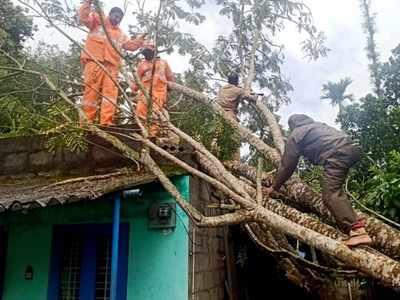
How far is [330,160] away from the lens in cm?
437

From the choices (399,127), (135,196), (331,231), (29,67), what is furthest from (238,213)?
(399,127)

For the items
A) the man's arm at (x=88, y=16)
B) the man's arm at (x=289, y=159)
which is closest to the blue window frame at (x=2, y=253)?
the man's arm at (x=88, y=16)

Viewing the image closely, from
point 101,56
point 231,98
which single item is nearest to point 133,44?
point 101,56

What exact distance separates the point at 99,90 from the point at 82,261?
9.26 feet

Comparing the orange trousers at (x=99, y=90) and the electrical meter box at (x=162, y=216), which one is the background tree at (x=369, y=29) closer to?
the orange trousers at (x=99, y=90)

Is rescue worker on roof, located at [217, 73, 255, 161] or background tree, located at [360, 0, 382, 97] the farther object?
background tree, located at [360, 0, 382, 97]

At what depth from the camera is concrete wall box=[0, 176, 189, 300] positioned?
5.36 m

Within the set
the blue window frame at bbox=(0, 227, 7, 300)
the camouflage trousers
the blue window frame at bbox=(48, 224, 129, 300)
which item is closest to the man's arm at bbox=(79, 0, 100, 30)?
the blue window frame at bbox=(48, 224, 129, 300)

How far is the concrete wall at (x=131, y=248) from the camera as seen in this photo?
17.6ft

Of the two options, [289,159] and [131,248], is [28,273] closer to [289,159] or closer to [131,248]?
[131,248]

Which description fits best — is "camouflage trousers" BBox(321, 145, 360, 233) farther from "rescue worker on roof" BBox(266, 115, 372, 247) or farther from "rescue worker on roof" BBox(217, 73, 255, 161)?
"rescue worker on roof" BBox(217, 73, 255, 161)

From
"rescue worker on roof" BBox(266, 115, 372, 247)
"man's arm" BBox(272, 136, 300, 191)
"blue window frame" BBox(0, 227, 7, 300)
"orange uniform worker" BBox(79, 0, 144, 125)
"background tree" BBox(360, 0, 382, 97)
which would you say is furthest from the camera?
"background tree" BBox(360, 0, 382, 97)

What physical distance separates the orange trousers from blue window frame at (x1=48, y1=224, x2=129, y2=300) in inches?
73.1

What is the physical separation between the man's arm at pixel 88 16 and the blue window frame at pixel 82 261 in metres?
3.32
